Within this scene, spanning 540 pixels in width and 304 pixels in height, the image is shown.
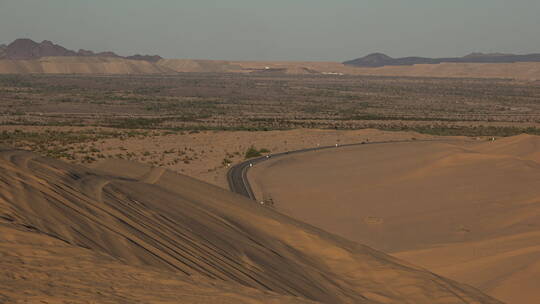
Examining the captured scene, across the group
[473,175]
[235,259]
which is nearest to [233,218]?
[235,259]

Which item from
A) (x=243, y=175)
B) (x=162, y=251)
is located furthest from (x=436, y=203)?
(x=162, y=251)

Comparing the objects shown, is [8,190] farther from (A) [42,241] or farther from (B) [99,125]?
(B) [99,125]

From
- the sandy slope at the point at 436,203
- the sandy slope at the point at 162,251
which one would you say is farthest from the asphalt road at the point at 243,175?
the sandy slope at the point at 162,251

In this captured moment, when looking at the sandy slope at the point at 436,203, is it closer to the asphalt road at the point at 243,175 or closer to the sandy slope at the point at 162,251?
the asphalt road at the point at 243,175

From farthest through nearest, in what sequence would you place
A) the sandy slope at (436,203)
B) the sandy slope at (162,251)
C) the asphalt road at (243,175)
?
the asphalt road at (243,175), the sandy slope at (436,203), the sandy slope at (162,251)

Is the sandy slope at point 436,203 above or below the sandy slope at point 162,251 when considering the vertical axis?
below

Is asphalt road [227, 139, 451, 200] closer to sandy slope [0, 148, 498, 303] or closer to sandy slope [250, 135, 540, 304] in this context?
A: sandy slope [250, 135, 540, 304]
